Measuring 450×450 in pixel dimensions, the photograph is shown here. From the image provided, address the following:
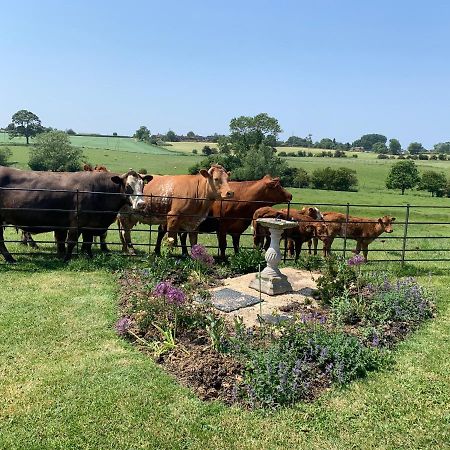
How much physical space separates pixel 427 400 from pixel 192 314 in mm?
3075

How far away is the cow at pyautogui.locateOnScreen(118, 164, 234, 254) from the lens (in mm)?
10516

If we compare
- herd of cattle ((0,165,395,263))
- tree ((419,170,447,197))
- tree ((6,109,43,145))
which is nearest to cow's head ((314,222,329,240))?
herd of cattle ((0,165,395,263))

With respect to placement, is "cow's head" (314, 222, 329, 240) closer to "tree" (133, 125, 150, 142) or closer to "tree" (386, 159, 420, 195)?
"tree" (386, 159, 420, 195)

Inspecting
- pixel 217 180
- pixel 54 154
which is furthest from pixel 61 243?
pixel 54 154

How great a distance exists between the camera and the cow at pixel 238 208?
1112 cm

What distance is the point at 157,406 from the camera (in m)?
4.73

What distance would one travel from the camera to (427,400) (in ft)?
16.2

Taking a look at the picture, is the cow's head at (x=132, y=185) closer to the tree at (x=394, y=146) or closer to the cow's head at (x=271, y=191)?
the cow's head at (x=271, y=191)

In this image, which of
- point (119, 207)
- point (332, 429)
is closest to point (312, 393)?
point (332, 429)

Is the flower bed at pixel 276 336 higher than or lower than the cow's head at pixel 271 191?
lower

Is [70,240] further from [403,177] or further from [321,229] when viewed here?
[403,177]

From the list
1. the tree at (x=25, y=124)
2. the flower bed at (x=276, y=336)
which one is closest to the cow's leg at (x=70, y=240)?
the flower bed at (x=276, y=336)

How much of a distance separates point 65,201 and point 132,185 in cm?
153

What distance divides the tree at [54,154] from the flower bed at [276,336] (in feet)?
227
